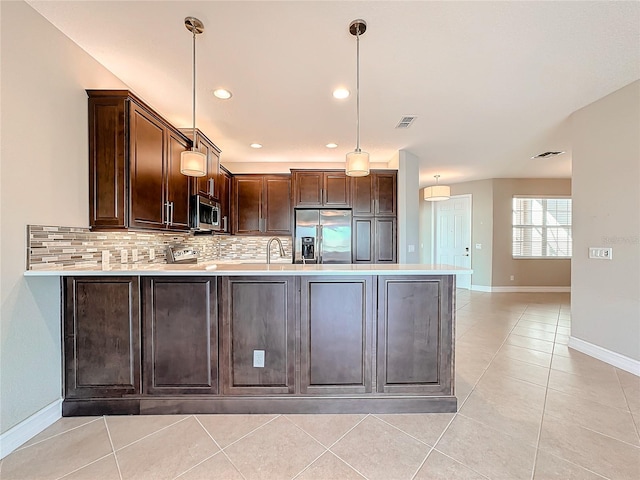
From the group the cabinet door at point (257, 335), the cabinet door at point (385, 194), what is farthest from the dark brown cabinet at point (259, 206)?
the cabinet door at point (257, 335)

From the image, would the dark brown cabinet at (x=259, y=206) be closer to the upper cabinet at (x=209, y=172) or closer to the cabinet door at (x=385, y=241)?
the upper cabinet at (x=209, y=172)

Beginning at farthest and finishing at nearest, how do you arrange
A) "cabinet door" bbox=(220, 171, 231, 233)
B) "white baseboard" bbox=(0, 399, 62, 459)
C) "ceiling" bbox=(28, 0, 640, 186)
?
"cabinet door" bbox=(220, 171, 231, 233)
"ceiling" bbox=(28, 0, 640, 186)
"white baseboard" bbox=(0, 399, 62, 459)

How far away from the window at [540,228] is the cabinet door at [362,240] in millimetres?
4189

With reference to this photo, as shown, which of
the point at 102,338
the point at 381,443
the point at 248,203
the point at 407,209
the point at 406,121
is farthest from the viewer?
the point at 248,203

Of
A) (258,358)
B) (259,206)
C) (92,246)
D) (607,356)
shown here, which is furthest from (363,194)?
(92,246)

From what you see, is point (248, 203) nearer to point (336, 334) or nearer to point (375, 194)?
point (375, 194)

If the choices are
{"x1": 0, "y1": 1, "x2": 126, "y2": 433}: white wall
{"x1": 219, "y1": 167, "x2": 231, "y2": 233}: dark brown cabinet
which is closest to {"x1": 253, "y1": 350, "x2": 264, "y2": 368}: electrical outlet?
{"x1": 0, "y1": 1, "x2": 126, "y2": 433}: white wall

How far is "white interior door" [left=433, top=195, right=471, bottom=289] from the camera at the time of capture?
274 inches

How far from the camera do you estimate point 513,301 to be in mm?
5555

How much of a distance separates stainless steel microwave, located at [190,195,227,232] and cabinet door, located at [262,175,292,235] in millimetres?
1038

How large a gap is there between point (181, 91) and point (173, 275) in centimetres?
189

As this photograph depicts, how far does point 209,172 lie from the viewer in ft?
12.0

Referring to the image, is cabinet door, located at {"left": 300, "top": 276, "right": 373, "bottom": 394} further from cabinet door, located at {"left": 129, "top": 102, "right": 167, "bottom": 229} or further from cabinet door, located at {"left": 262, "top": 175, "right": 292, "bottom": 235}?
cabinet door, located at {"left": 262, "top": 175, "right": 292, "bottom": 235}

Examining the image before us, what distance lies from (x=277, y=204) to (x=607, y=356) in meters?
4.56
